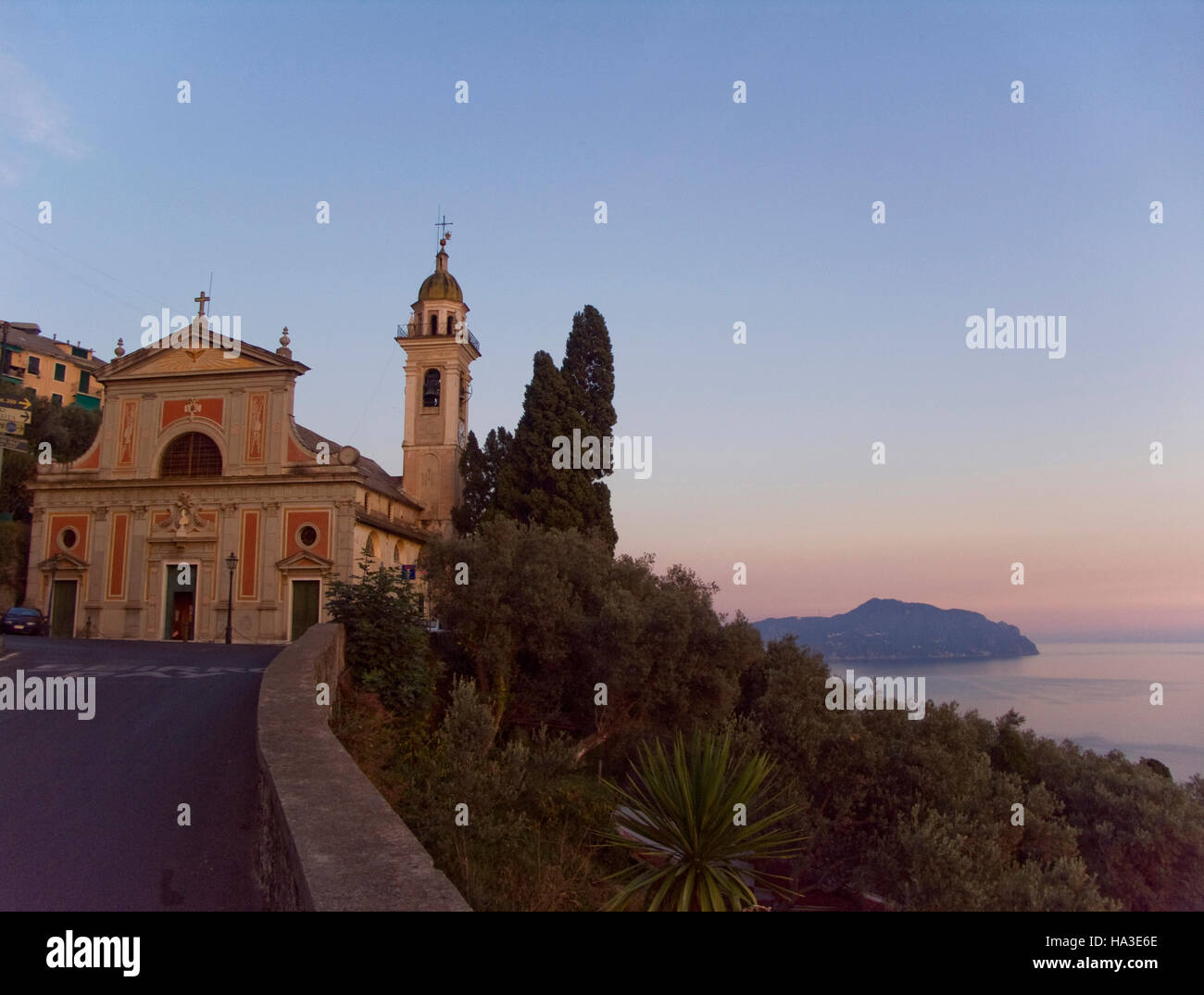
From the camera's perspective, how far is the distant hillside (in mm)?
45438

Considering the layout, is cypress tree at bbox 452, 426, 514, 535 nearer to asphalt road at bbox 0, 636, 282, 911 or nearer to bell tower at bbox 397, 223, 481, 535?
bell tower at bbox 397, 223, 481, 535

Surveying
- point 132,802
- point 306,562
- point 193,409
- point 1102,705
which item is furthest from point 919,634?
point 132,802

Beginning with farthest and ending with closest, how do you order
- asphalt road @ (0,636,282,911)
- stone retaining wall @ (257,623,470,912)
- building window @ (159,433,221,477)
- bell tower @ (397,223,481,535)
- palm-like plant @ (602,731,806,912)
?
1. bell tower @ (397,223,481,535)
2. building window @ (159,433,221,477)
3. palm-like plant @ (602,731,806,912)
4. asphalt road @ (0,636,282,911)
5. stone retaining wall @ (257,623,470,912)

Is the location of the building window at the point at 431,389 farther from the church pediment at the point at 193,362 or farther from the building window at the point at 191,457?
the building window at the point at 191,457

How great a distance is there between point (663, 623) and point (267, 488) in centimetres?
1978

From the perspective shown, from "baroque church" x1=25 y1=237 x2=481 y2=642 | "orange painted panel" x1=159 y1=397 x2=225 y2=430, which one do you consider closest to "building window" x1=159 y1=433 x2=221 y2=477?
"baroque church" x1=25 y1=237 x2=481 y2=642

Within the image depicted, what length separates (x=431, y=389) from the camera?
127ft

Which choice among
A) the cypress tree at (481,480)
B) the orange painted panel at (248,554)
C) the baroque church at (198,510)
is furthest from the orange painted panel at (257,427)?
the cypress tree at (481,480)

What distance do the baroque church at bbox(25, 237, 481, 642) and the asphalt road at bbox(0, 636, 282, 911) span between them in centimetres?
1785

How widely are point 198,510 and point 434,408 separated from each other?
451 inches

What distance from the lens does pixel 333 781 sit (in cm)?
462

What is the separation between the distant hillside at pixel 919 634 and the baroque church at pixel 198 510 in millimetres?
25243

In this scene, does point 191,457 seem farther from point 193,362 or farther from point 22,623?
point 22,623

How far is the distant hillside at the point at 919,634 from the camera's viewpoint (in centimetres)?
4544
